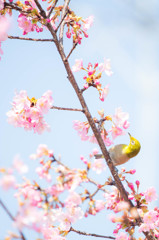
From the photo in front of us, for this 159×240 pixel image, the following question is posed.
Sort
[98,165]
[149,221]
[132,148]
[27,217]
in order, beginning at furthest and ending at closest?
[132,148]
[98,165]
[149,221]
[27,217]

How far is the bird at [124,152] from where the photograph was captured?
3.67 metres

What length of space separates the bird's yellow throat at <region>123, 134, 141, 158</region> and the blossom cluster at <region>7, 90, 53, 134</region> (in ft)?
4.05

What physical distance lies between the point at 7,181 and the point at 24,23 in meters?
1.85

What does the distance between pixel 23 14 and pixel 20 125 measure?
106 cm

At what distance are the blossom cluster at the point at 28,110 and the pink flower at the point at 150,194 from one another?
129cm

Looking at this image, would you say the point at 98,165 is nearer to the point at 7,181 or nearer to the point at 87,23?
the point at 87,23

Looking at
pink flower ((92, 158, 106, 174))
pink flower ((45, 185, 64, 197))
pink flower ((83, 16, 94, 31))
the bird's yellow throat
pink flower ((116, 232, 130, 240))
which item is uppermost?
pink flower ((83, 16, 94, 31))

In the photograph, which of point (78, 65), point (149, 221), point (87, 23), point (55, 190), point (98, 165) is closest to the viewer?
point (55, 190)

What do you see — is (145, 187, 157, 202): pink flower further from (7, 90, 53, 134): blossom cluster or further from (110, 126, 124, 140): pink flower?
(7, 90, 53, 134): blossom cluster

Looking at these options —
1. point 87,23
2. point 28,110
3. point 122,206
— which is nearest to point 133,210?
point 122,206

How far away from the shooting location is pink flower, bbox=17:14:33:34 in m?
2.89

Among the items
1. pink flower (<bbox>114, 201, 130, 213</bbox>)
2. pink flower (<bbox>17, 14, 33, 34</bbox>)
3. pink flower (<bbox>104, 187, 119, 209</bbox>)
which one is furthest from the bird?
pink flower (<bbox>17, 14, 33, 34</bbox>)

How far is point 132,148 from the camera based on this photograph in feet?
12.5

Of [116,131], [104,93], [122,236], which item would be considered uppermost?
[104,93]
